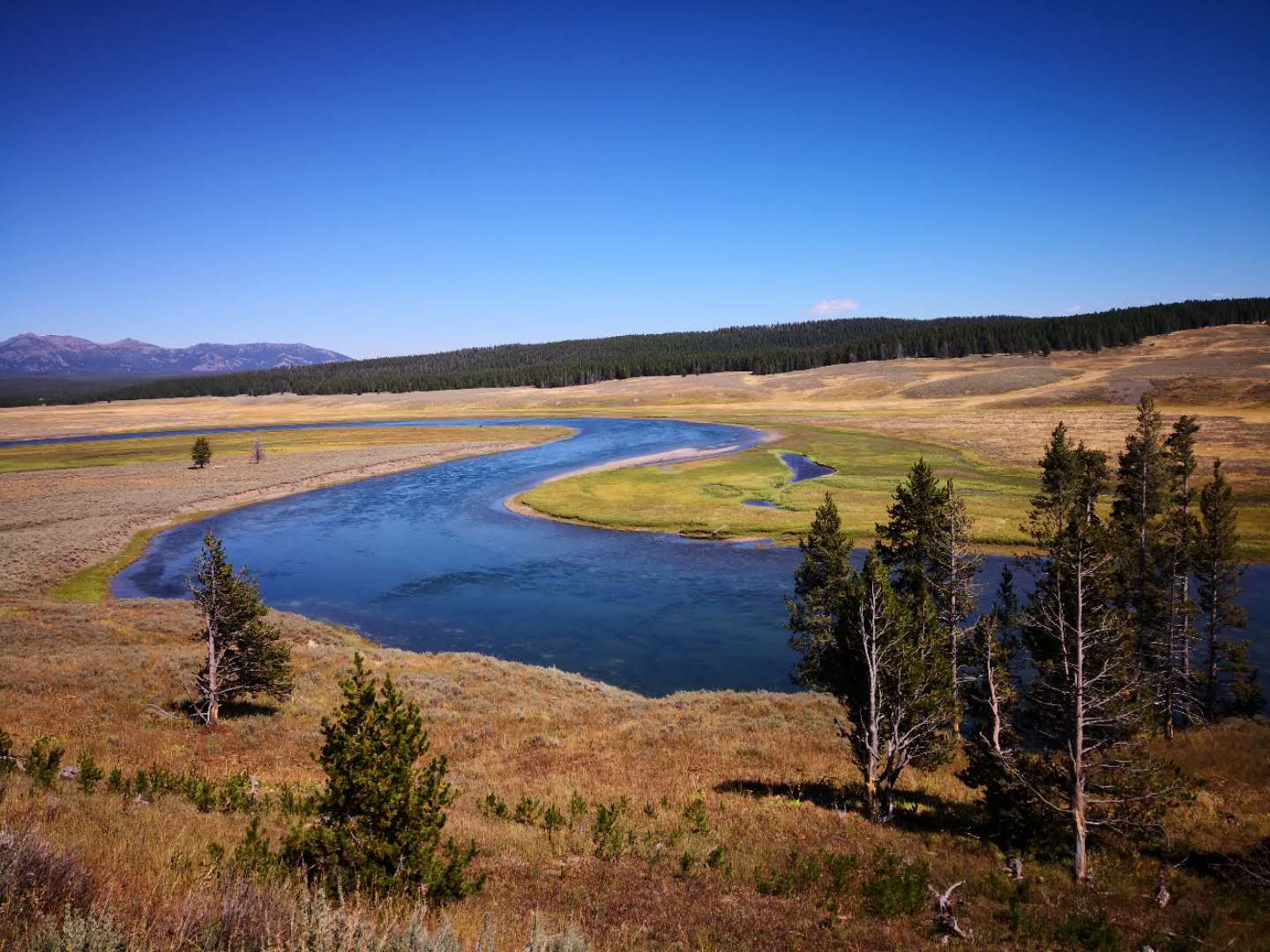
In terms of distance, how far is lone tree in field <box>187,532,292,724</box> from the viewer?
2119 cm

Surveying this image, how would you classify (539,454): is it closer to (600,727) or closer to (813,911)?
(600,727)

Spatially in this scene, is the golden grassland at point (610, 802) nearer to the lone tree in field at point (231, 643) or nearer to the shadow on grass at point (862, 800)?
the shadow on grass at point (862, 800)

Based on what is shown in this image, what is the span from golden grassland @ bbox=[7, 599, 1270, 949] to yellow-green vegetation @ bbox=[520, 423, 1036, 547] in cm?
2686

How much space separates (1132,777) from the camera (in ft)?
51.8

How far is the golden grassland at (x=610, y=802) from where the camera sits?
953 centimetres

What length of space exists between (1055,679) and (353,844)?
639 inches

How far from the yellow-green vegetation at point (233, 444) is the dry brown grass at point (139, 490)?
1080mm

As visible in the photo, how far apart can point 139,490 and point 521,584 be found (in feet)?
163

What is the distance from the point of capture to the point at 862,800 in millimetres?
17938

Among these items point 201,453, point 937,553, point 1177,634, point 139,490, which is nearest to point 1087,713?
point 937,553

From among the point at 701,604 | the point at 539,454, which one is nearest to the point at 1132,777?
the point at 701,604

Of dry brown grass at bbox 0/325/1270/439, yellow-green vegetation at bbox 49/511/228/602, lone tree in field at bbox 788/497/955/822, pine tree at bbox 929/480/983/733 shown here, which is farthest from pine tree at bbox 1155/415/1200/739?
dry brown grass at bbox 0/325/1270/439

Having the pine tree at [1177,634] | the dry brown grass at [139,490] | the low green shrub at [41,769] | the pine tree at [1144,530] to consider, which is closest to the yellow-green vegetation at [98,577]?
the dry brown grass at [139,490]

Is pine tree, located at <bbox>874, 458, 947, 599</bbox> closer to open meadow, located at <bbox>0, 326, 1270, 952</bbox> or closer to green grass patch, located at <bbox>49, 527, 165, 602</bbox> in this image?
open meadow, located at <bbox>0, 326, 1270, 952</bbox>
